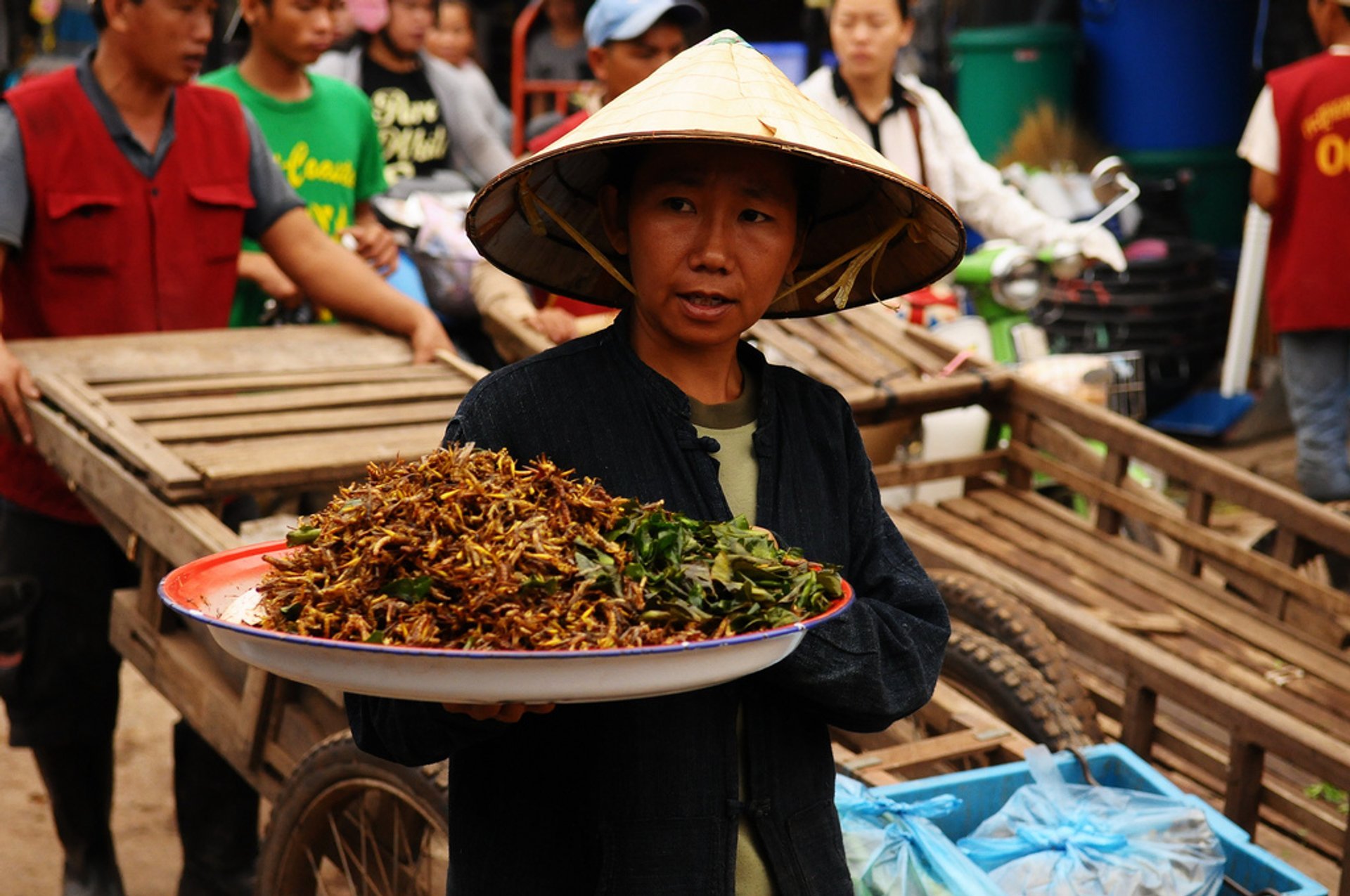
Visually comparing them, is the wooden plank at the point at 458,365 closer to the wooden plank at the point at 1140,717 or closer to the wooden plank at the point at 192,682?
the wooden plank at the point at 192,682

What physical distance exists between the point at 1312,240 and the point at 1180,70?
348 centimetres

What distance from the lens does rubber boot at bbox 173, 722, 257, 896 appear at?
3.84 metres

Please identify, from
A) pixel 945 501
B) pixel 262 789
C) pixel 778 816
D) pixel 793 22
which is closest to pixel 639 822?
pixel 778 816

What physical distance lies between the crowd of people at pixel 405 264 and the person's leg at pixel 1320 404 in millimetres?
1394

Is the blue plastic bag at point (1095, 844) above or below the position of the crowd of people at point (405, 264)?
below

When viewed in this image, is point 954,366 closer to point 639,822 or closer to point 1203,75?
point 639,822

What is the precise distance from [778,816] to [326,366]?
2392 millimetres

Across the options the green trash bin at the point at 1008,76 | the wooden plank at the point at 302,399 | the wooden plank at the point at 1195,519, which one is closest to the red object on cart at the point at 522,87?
the green trash bin at the point at 1008,76

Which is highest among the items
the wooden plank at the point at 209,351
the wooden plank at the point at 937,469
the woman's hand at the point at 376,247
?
the woman's hand at the point at 376,247

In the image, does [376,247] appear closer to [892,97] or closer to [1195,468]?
[892,97]

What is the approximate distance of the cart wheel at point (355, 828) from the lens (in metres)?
2.61

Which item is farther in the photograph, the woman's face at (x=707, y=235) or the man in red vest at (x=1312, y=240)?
the man in red vest at (x=1312, y=240)

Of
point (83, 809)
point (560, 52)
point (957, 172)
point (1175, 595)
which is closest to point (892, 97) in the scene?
point (957, 172)

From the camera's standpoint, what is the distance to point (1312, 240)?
Answer: 6.41 metres
